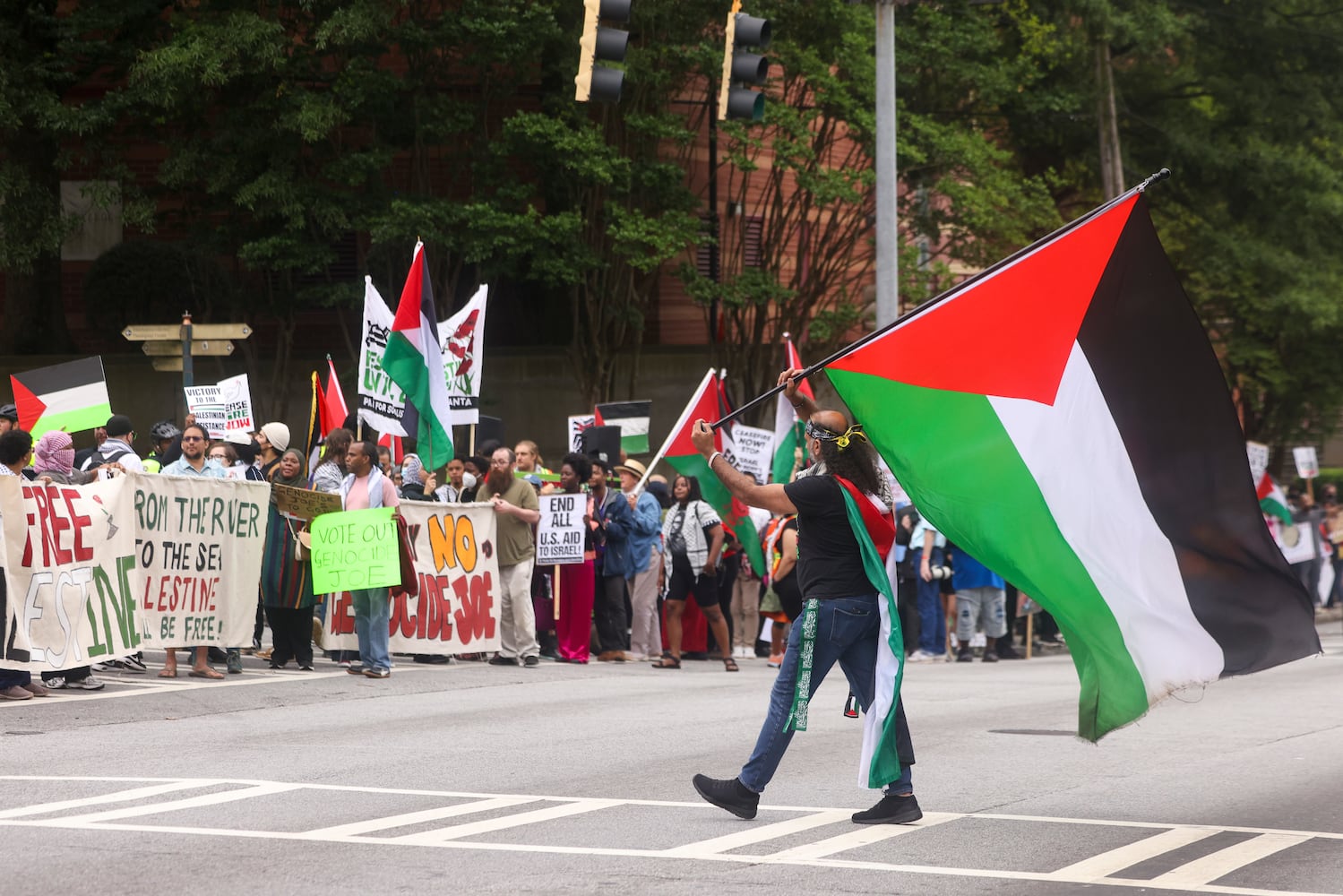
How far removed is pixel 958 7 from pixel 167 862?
2769 cm

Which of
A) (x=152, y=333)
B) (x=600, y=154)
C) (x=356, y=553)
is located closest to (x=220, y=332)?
(x=152, y=333)

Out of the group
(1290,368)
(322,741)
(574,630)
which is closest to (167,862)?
(322,741)

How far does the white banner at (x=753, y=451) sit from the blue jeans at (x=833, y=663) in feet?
36.1

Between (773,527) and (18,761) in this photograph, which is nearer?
(18,761)

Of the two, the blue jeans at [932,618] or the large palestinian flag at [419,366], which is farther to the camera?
the blue jeans at [932,618]

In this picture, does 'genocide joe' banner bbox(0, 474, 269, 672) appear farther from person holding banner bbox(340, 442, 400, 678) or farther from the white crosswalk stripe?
the white crosswalk stripe

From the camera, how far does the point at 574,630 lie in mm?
17797

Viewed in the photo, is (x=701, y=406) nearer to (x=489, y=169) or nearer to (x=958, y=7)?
(x=489, y=169)

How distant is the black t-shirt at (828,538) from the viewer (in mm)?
8297

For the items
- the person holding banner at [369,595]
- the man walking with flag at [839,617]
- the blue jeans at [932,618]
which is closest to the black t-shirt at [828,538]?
the man walking with flag at [839,617]

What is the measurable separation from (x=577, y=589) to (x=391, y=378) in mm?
2666

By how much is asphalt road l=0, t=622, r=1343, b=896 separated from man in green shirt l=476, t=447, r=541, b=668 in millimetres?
2150

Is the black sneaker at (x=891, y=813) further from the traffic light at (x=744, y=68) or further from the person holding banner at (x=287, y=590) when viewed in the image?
Result: the traffic light at (x=744, y=68)

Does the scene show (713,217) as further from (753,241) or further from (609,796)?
(609,796)
